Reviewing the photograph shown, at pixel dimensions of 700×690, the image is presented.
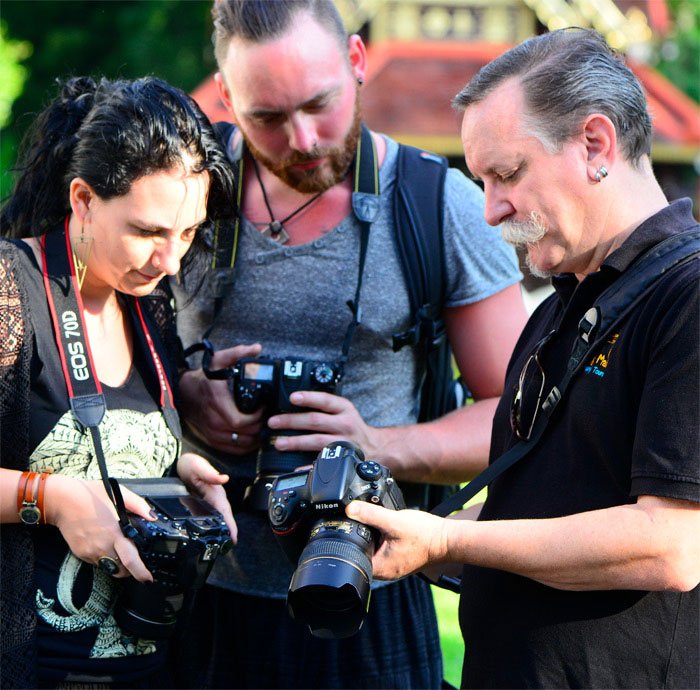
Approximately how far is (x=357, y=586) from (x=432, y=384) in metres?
1.07

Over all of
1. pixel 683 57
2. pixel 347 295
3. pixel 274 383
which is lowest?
pixel 683 57

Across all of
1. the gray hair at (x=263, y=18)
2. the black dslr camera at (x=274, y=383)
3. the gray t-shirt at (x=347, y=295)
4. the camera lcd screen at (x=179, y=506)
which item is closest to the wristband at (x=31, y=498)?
the camera lcd screen at (x=179, y=506)

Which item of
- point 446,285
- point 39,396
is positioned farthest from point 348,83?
point 39,396

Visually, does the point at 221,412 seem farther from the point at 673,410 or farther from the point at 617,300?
the point at 673,410

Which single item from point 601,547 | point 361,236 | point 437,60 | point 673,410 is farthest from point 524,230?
point 437,60

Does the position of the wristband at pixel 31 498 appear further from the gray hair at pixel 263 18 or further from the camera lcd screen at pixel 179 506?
the gray hair at pixel 263 18

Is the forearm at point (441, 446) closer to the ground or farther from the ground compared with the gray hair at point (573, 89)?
closer to the ground

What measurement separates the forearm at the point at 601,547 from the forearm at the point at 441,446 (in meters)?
0.72

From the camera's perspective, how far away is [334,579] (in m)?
1.69

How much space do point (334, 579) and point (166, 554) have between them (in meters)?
0.47

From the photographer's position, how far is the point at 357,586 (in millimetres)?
1709

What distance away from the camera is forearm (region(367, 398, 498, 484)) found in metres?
2.53

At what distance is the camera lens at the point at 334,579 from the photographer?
66.9 inches

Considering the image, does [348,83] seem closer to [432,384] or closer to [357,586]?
[432,384]
